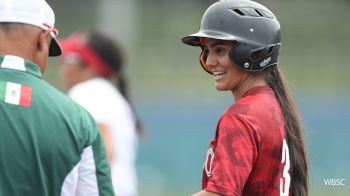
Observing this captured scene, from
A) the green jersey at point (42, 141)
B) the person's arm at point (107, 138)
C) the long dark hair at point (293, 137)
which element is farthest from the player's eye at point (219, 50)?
the person's arm at point (107, 138)

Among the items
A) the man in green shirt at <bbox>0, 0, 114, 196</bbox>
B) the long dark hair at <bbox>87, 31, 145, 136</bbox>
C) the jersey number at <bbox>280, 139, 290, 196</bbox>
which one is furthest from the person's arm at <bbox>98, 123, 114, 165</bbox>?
the jersey number at <bbox>280, 139, 290, 196</bbox>

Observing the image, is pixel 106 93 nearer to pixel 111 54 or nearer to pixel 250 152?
pixel 111 54

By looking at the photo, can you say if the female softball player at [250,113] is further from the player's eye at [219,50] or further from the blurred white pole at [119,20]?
the blurred white pole at [119,20]

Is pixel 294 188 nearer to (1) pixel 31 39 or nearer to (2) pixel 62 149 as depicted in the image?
(2) pixel 62 149

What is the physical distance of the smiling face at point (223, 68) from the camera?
4.07 metres

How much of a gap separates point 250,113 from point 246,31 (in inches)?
17.0

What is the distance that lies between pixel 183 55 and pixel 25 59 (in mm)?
16403

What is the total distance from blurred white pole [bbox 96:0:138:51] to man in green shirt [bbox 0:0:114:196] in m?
15.5

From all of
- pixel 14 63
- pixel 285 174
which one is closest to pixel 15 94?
pixel 14 63

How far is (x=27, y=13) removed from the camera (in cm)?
413

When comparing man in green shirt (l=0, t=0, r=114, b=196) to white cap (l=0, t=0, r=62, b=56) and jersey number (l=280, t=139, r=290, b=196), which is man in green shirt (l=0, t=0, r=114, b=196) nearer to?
white cap (l=0, t=0, r=62, b=56)

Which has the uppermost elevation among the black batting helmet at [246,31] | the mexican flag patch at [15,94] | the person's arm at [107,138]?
the black batting helmet at [246,31]

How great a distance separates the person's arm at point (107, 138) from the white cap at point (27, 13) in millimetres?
2508

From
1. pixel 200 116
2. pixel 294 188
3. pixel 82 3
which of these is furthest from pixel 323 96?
pixel 294 188
